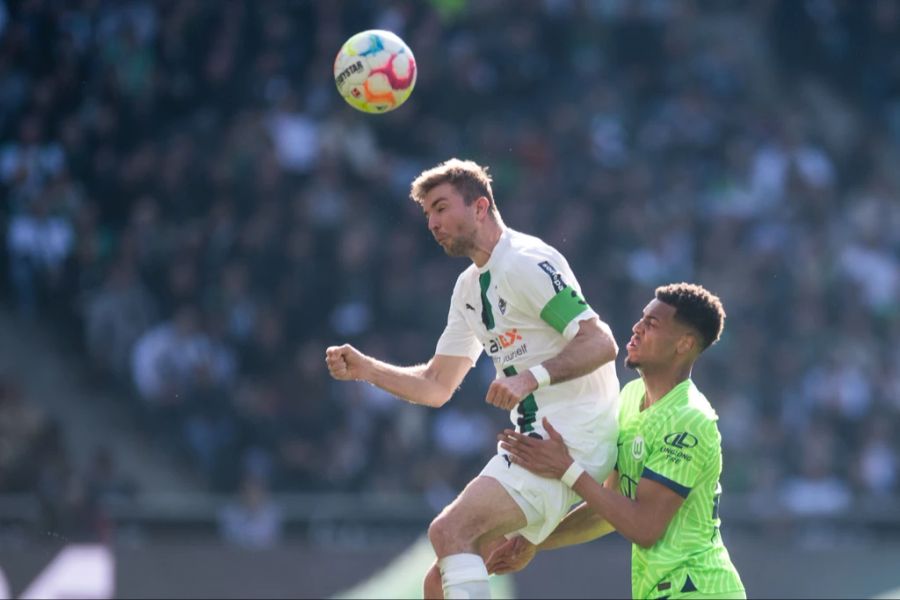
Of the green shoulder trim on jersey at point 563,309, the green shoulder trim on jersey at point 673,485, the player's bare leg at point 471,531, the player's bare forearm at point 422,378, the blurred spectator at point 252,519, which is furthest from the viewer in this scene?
the blurred spectator at point 252,519

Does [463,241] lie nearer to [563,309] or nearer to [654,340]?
[563,309]

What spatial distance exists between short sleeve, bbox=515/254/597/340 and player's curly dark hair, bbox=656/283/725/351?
1.40 feet

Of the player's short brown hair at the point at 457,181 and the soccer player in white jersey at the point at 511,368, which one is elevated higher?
the player's short brown hair at the point at 457,181

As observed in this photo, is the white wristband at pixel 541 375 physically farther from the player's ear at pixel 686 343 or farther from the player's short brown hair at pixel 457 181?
the player's short brown hair at pixel 457 181

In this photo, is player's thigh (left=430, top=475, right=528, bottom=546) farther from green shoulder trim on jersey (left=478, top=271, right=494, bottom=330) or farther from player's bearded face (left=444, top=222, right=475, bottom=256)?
player's bearded face (left=444, top=222, right=475, bottom=256)

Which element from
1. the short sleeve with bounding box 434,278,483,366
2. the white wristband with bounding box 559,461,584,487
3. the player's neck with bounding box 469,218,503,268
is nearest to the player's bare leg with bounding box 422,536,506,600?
the white wristband with bounding box 559,461,584,487

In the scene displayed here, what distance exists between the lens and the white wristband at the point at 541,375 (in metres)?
5.78

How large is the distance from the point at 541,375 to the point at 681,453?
27.8 inches

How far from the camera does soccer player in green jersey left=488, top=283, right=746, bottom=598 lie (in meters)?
5.88

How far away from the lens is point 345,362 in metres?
6.39

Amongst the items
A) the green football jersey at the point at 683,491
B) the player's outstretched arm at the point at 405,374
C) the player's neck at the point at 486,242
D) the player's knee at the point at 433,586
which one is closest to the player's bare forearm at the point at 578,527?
the green football jersey at the point at 683,491

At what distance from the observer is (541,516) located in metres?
6.03

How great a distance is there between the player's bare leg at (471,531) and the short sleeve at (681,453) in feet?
2.06

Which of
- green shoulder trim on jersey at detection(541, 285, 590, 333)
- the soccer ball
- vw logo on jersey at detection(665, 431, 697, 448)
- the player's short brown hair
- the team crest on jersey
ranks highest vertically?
the soccer ball
